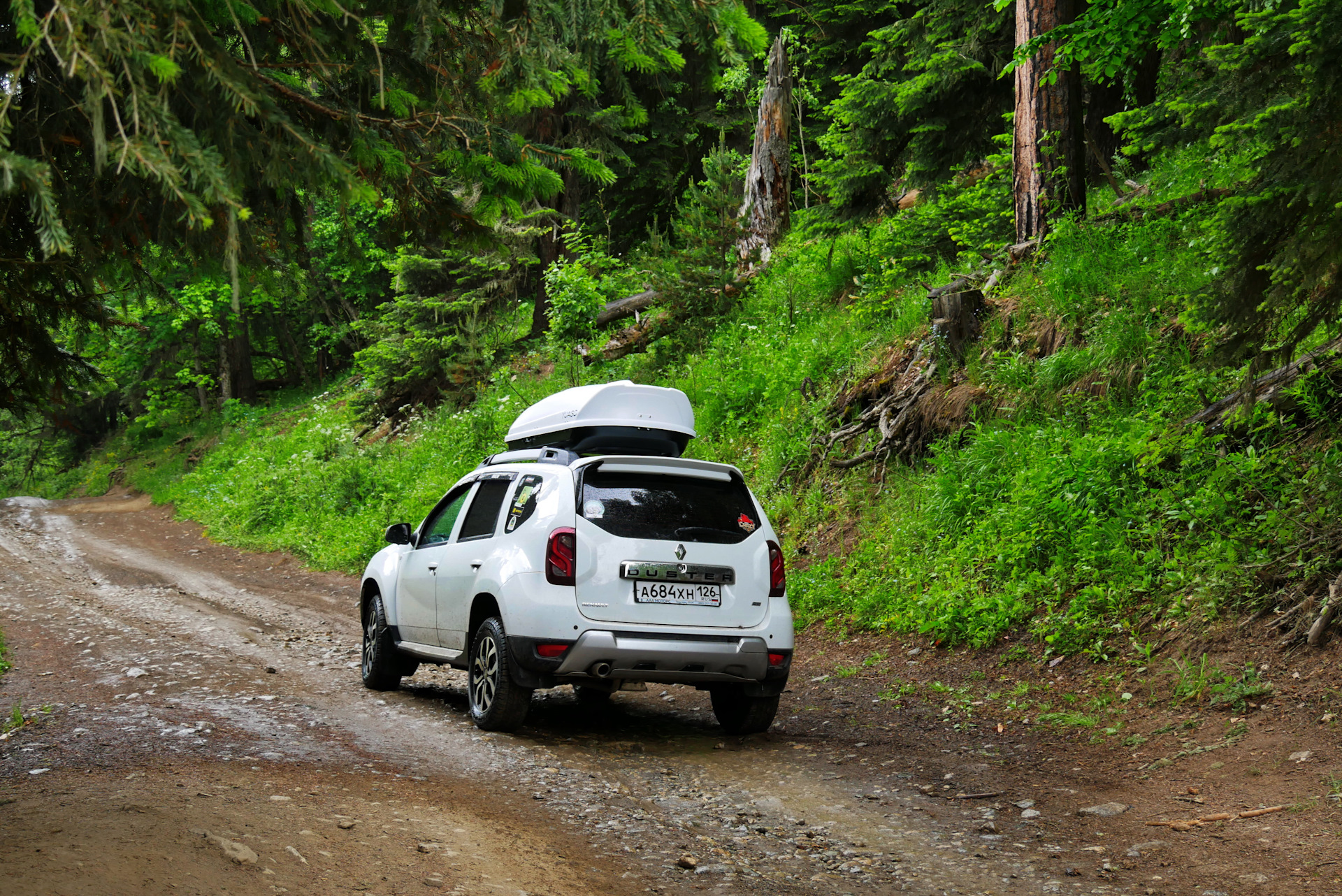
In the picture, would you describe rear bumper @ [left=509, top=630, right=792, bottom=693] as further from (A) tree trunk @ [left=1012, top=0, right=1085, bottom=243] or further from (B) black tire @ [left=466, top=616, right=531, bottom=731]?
(A) tree trunk @ [left=1012, top=0, right=1085, bottom=243]

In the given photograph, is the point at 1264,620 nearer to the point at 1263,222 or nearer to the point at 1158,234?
the point at 1263,222

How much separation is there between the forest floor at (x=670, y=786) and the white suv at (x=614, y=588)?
18.0 inches

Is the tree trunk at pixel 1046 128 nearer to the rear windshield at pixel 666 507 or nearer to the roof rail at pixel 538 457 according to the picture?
the rear windshield at pixel 666 507

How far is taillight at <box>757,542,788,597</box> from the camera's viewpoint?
6.79 m

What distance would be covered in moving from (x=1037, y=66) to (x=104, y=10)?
432 inches

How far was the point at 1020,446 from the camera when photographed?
967 cm

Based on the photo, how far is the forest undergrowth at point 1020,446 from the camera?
23.8 ft

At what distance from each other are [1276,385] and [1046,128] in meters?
5.39

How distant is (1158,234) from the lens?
10.7m

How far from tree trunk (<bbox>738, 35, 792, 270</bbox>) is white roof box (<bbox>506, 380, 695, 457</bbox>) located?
11055mm

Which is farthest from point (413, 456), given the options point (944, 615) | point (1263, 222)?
point (1263, 222)

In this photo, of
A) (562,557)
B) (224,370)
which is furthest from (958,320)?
(224,370)

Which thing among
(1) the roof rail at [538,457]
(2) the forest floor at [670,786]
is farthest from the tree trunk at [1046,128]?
(1) the roof rail at [538,457]

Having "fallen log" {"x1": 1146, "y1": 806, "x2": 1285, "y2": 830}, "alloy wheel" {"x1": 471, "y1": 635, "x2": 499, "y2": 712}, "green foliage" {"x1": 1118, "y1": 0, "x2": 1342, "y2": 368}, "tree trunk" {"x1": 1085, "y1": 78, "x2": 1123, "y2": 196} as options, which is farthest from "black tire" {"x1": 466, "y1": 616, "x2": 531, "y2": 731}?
"tree trunk" {"x1": 1085, "y1": 78, "x2": 1123, "y2": 196}
